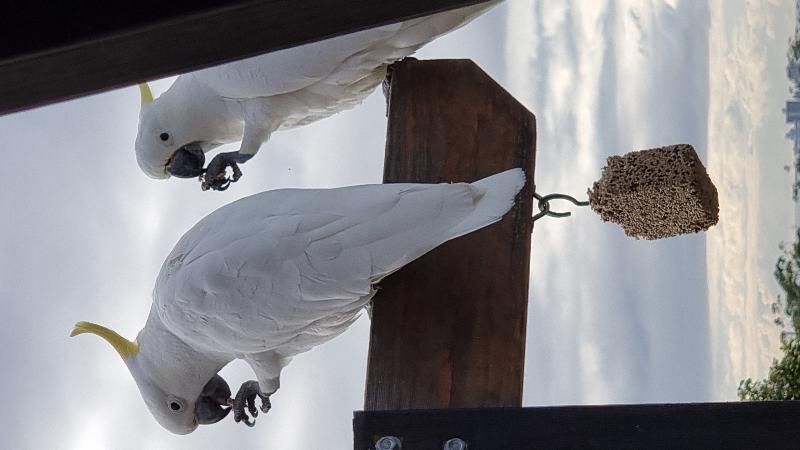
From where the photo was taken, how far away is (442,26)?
1.27 meters

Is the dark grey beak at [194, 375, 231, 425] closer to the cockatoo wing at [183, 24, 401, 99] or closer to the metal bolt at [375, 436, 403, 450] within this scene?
the cockatoo wing at [183, 24, 401, 99]

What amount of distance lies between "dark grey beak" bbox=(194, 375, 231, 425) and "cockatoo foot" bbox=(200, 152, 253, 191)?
0.43 m

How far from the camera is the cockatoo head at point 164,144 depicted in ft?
5.14

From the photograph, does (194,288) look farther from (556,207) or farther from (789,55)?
(789,55)

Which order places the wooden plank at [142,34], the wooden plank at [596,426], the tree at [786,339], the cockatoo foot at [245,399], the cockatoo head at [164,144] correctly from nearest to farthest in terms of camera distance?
the wooden plank at [142,34], the wooden plank at [596,426], the cockatoo foot at [245,399], the cockatoo head at [164,144], the tree at [786,339]

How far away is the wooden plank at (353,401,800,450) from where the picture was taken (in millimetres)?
654

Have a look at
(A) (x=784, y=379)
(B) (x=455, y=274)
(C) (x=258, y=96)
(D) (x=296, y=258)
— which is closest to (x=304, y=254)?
(D) (x=296, y=258)

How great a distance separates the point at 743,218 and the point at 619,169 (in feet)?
3.39

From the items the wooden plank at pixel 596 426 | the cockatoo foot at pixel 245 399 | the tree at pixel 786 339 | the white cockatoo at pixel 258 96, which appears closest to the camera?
the wooden plank at pixel 596 426

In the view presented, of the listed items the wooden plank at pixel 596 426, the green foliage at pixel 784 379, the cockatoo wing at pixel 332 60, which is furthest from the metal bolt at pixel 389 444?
the green foliage at pixel 784 379

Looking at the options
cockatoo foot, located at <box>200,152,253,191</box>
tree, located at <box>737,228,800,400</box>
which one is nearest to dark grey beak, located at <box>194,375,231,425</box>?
cockatoo foot, located at <box>200,152,253,191</box>

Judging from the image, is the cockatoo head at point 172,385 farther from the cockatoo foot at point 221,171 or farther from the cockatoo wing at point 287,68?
the cockatoo wing at point 287,68

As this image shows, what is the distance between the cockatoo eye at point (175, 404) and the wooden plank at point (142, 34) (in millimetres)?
1090

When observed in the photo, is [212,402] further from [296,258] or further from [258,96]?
[258,96]
